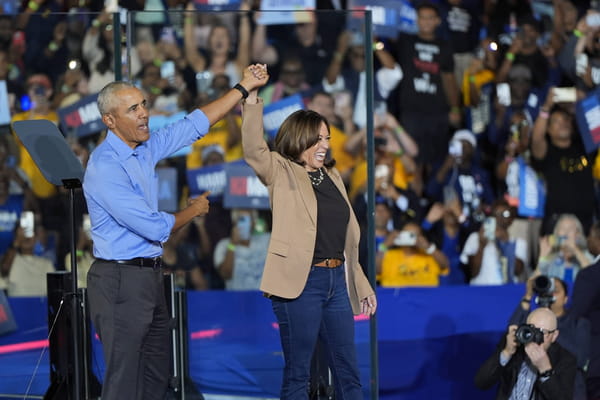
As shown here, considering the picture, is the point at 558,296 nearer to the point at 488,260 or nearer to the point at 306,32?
the point at 306,32

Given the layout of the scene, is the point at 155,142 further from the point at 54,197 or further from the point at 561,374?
the point at 561,374

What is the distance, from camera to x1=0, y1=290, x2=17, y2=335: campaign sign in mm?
4609

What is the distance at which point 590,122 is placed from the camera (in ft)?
22.7

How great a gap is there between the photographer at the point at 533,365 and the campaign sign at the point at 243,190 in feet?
4.26

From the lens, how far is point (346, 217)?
12.9 feet

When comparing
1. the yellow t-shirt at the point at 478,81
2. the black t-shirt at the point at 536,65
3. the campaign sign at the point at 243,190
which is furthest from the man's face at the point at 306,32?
the black t-shirt at the point at 536,65

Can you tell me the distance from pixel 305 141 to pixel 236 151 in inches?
40.1

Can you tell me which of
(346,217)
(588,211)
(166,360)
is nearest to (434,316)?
(588,211)

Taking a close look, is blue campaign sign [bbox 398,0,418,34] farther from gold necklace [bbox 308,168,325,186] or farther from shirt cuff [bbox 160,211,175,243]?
shirt cuff [bbox 160,211,175,243]

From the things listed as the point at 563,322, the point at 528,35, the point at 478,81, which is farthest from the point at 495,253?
the point at 563,322

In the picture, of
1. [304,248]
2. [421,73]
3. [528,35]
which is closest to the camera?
[304,248]

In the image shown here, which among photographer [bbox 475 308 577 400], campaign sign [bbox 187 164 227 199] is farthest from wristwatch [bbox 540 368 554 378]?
campaign sign [bbox 187 164 227 199]

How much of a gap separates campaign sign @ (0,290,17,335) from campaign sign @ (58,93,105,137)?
0.85 metres

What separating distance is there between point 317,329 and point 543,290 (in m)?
1.34
